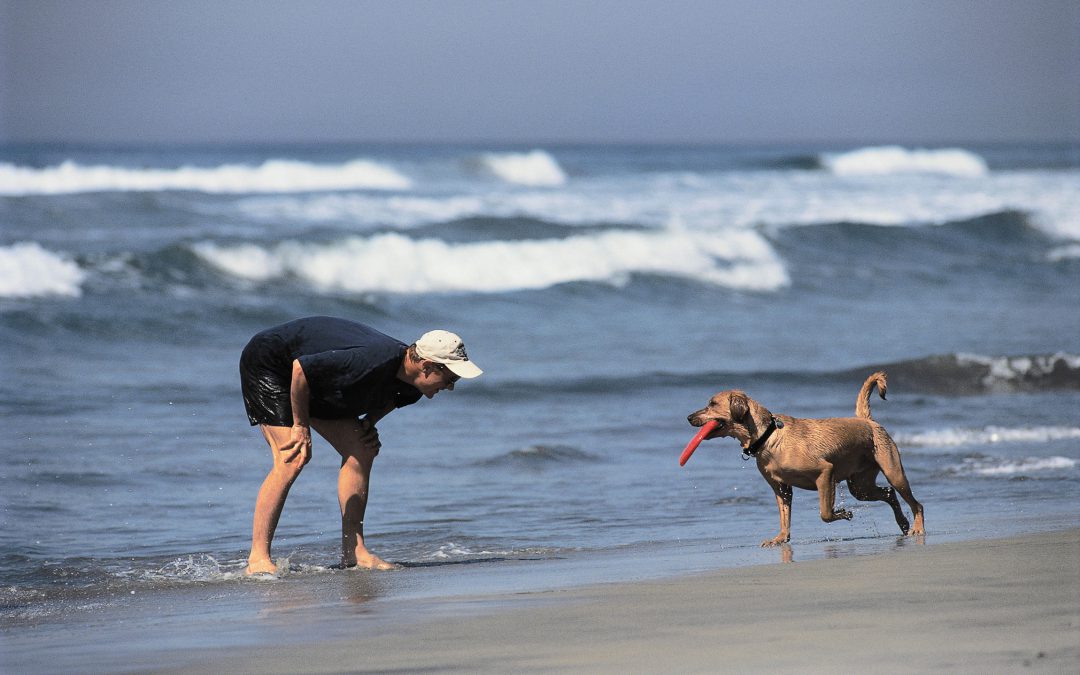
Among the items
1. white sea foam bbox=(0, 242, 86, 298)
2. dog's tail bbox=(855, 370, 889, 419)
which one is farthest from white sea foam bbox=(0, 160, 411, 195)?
dog's tail bbox=(855, 370, 889, 419)

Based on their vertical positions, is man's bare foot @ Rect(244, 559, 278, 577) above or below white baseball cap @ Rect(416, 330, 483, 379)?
below

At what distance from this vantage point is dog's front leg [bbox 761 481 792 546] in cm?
689

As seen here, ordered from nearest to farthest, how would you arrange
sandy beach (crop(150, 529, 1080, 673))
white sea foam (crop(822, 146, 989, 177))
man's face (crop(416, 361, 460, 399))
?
sandy beach (crop(150, 529, 1080, 673))
man's face (crop(416, 361, 460, 399))
white sea foam (crop(822, 146, 989, 177))

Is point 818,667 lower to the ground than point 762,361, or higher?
higher

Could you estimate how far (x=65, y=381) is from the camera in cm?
1280

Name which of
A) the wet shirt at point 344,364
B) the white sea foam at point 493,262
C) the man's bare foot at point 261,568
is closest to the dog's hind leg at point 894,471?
the wet shirt at point 344,364

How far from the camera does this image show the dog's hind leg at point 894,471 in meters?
7.18

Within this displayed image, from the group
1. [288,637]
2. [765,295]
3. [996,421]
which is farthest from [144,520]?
[765,295]

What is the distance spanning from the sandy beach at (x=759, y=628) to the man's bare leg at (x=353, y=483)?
1505 mm

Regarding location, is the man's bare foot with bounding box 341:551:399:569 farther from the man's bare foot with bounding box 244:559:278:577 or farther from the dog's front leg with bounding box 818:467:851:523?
the dog's front leg with bounding box 818:467:851:523

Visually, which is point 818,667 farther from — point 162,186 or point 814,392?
point 162,186

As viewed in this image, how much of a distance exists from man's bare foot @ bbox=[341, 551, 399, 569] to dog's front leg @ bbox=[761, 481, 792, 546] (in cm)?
182

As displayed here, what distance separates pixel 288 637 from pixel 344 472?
2.16 m

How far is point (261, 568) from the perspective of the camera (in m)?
6.45
